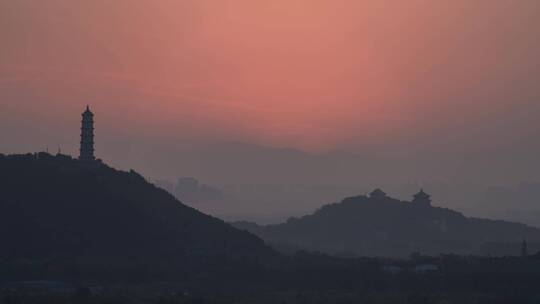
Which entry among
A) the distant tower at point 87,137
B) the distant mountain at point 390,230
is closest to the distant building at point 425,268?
the distant tower at point 87,137

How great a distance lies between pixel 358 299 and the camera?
73.8 meters

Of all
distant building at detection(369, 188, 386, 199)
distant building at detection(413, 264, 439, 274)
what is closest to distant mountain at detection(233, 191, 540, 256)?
distant building at detection(369, 188, 386, 199)

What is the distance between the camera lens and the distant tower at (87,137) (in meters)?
108

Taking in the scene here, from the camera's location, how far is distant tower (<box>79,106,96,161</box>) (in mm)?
108438

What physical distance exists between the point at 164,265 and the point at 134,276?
18.8 ft

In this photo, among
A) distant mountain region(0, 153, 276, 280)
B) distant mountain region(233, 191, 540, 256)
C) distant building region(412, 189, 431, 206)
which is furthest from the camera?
distant building region(412, 189, 431, 206)

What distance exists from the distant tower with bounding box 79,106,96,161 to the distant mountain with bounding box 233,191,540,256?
50.7m

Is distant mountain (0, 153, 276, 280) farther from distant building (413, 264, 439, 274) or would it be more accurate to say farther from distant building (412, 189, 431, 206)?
distant building (412, 189, 431, 206)

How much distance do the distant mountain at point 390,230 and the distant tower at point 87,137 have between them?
166 feet

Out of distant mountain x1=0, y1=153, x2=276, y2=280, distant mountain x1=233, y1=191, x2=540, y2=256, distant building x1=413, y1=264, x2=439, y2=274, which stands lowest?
distant building x1=413, y1=264, x2=439, y2=274

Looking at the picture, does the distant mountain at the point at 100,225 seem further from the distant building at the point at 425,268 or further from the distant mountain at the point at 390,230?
the distant mountain at the point at 390,230

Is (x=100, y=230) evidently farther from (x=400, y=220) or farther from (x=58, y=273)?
(x=400, y=220)

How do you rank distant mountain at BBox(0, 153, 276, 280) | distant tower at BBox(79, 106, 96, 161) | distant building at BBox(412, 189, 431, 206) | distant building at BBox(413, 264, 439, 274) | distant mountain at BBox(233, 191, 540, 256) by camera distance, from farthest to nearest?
distant building at BBox(412, 189, 431, 206) < distant mountain at BBox(233, 191, 540, 256) < distant tower at BBox(79, 106, 96, 161) < distant building at BBox(413, 264, 439, 274) < distant mountain at BBox(0, 153, 276, 280)

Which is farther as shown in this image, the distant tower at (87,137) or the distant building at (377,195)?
the distant building at (377,195)
